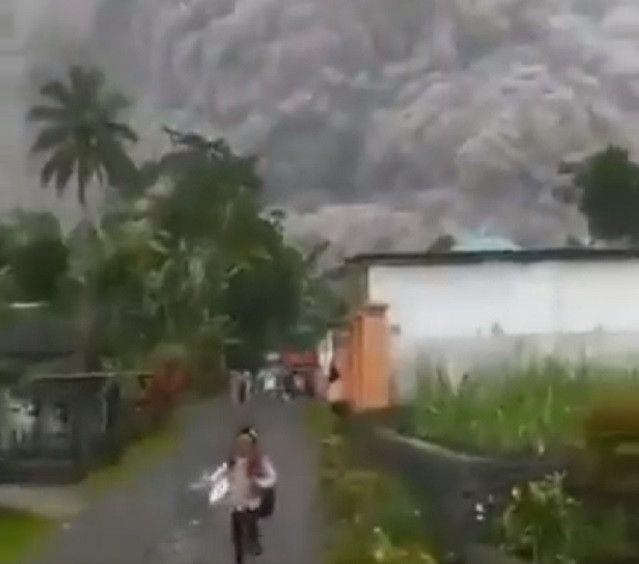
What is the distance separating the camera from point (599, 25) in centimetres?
130

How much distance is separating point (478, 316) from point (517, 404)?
9cm

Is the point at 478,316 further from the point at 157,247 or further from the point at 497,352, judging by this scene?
the point at 157,247

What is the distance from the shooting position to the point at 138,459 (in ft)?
4.12

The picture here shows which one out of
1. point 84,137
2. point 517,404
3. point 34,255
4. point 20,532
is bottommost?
point 20,532

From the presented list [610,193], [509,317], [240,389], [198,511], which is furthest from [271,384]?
[610,193]

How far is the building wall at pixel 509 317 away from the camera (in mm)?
1253

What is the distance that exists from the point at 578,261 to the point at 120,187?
46 cm

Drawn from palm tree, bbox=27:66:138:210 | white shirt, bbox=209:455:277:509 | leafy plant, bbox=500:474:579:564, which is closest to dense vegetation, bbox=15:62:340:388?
palm tree, bbox=27:66:138:210

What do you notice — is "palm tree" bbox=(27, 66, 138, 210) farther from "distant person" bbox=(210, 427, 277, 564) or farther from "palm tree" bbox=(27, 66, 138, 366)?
"distant person" bbox=(210, 427, 277, 564)

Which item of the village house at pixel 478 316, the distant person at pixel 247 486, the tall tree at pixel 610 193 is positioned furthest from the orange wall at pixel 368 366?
the tall tree at pixel 610 193

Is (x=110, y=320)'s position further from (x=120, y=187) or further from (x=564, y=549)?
(x=564, y=549)

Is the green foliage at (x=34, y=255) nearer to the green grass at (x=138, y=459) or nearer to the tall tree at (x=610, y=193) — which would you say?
the green grass at (x=138, y=459)

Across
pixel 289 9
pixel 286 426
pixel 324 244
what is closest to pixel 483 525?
pixel 286 426

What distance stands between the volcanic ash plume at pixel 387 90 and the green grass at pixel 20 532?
1.27ft
